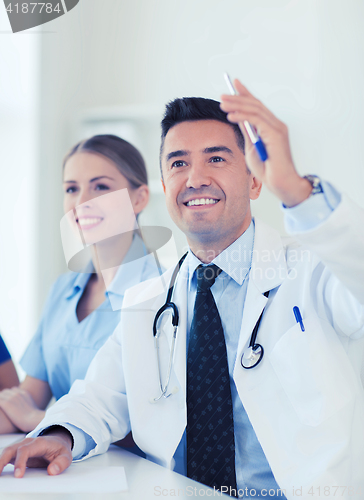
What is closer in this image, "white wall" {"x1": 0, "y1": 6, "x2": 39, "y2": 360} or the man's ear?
the man's ear

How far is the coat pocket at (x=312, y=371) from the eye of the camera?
2.65ft

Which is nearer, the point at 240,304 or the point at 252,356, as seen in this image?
the point at 252,356

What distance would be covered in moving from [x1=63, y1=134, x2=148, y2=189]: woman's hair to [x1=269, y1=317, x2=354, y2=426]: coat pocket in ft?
2.69

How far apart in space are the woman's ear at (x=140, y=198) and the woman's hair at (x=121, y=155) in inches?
0.6

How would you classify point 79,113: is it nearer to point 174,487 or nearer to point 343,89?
point 343,89

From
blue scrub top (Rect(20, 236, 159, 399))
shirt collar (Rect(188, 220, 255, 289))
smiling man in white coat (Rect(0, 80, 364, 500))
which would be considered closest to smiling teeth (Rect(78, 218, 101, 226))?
blue scrub top (Rect(20, 236, 159, 399))

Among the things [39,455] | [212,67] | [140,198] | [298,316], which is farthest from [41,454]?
Answer: [212,67]

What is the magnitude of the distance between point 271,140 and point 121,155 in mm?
927

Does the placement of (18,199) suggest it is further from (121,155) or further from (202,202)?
(202,202)

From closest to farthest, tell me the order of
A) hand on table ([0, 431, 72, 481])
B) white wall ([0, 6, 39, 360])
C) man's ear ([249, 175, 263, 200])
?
1. hand on table ([0, 431, 72, 481])
2. man's ear ([249, 175, 263, 200])
3. white wall ([0, 6, 39, 360])

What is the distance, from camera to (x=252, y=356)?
87cm

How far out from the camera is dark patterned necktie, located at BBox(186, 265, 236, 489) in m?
0.87

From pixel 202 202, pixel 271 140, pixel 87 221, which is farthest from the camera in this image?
pixel 87 221

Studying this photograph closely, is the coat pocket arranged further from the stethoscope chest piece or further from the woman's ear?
the woman's ear
